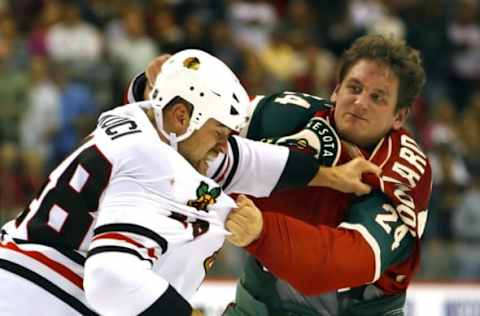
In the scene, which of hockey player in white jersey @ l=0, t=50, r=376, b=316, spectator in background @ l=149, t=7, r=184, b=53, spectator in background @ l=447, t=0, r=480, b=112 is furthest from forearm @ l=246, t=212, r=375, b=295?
spectator in background @ l=447, t=0, r=480, b=112

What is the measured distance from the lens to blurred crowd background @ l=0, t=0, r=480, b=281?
8.37 m

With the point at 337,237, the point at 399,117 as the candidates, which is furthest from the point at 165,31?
the point at 337,237

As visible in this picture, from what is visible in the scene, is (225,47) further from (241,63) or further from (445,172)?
(445,172)

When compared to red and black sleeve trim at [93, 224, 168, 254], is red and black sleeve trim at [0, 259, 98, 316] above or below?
below

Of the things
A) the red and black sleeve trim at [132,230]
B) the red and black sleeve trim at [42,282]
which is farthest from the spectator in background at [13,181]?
the red and black sleeve trim at [132,230]

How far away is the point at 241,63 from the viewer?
966 cm

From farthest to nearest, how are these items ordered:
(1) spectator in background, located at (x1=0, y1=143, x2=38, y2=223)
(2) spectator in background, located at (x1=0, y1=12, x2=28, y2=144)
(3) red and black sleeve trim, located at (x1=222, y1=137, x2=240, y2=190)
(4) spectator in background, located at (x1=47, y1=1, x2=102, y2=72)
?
(4) spectator in background, located at (x1=47, y1=1, x2=102, y2=72), (2) spectator in background, located at (x1=0, y1=12, x2=28, y2=144), (1) spectator in background, located at (x1=0, y1=143, x2=38, y2=223), (3) red and black sleeve trim, located at (x1=222, y1=137, x2=240, y2=190)

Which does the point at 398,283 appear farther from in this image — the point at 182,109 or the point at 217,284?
the point at 217,284

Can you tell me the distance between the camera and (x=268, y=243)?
3381 mm

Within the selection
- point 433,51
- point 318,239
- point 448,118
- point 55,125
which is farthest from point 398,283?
point 433,51

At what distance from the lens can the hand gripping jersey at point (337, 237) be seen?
3447 millimetres

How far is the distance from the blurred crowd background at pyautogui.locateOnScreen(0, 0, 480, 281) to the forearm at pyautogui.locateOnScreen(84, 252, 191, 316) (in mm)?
3720

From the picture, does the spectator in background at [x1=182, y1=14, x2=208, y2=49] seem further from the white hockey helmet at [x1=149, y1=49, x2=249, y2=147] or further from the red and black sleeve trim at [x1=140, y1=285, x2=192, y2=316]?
the red and black sleeve trim at [x1=140, y1=285, x2=192, y2=316]

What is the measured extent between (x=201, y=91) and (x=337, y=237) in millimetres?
748
